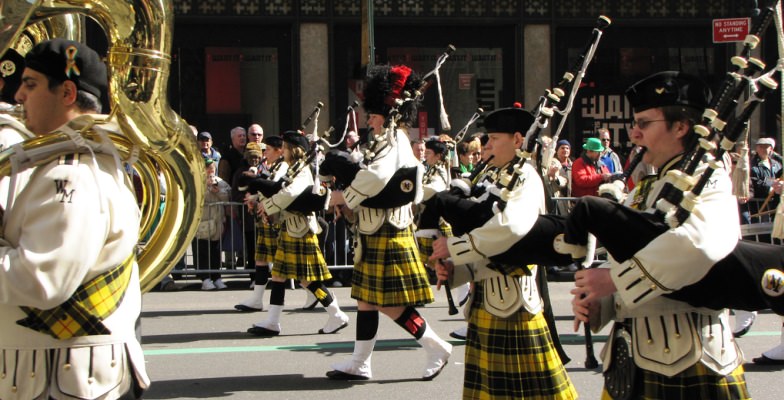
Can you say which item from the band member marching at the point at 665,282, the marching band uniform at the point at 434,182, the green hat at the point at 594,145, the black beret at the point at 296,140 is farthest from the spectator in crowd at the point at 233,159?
the band member marching at the point at 665,282

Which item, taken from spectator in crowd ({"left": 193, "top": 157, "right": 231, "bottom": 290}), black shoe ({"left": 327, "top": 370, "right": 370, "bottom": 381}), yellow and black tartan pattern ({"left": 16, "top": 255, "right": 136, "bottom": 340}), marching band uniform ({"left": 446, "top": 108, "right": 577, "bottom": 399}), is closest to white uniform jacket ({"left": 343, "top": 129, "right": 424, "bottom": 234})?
black shoe ({"left": 327, "top": 370, "right": 370, "bottom": 381})

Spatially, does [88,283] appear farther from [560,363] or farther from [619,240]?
[560,363]

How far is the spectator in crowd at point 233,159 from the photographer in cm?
1232

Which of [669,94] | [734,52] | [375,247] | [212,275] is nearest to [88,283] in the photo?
[669,94]

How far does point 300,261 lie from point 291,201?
20.3 inches

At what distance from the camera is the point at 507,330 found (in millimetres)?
4477

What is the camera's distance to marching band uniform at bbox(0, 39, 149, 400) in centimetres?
279

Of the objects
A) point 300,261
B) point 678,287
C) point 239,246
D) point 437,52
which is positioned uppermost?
point 437,52

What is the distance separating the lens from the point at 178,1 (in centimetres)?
1502

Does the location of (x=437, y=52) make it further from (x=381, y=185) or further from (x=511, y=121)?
(x=511, y=121)

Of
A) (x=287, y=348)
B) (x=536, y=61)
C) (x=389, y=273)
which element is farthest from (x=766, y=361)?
(x=536, y=61)

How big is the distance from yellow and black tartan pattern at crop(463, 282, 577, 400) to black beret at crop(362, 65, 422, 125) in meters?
2.58

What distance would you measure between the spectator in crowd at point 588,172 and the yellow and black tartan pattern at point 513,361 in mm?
7297

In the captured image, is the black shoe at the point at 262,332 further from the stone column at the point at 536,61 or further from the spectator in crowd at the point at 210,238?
the stone column at the point at 536,61
